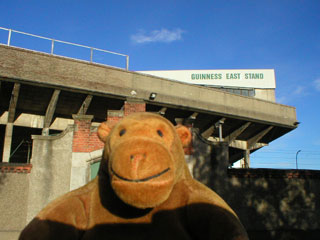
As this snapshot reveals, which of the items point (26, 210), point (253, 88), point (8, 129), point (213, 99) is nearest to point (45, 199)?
point (26, 210)

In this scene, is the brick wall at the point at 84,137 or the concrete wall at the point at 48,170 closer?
the concrete wall at the point at 48,170

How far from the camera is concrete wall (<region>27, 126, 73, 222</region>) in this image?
24.6 feet

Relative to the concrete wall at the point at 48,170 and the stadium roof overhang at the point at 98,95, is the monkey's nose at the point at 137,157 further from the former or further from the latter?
the concrete wall at the point at 48,170

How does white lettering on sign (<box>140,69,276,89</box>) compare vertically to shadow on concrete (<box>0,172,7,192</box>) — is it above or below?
above

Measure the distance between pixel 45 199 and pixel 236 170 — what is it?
5.16 meters

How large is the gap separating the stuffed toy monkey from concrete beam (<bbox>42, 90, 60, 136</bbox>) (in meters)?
9.17

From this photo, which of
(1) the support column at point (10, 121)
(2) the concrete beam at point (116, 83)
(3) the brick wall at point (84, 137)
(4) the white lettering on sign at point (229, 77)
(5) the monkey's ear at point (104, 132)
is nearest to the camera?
(5) the monkey's ear at point (104, 132)

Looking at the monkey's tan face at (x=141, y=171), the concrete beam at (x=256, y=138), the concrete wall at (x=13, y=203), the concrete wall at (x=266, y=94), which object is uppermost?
the concrete wall at (x=266, y=94)

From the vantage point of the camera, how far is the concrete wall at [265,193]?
7766 millimetres

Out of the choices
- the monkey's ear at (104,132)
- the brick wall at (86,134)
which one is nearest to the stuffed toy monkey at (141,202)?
the monkey's ear at (104,132)

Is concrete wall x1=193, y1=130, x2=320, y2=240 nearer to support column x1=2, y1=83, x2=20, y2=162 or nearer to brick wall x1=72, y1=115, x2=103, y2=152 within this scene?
brick wall x1=72, y1=115, x2=103, y2=152

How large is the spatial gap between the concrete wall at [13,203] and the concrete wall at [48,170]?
0.50ft

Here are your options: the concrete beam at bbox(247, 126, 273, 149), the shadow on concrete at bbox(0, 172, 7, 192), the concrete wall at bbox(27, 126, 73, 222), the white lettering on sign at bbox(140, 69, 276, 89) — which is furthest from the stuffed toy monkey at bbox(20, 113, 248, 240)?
the white lettering on sign at bbox(140, 69, 276, 89)

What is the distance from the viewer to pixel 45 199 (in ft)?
24.7
